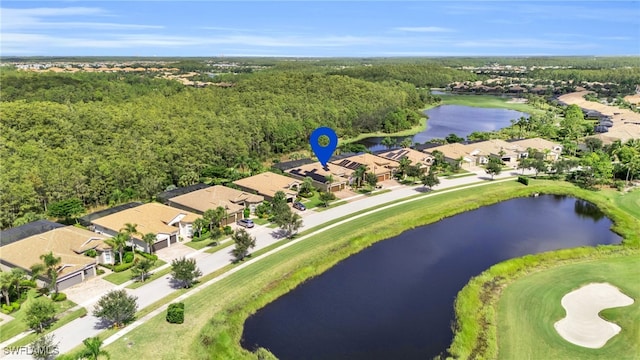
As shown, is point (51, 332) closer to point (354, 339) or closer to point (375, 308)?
point (354, 339)

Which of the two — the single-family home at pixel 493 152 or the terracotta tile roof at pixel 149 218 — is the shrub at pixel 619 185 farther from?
the terracotta tile roof at pixel 149 218

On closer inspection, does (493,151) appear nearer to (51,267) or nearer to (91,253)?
(91,253)

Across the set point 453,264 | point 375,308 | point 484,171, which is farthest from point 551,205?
point 375,308

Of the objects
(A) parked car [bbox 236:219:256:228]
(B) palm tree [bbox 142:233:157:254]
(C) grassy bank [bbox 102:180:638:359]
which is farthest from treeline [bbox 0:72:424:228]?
(C) grassy bank [bbox 102:180:638:359]

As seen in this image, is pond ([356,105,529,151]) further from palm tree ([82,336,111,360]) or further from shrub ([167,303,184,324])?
palm tree ([82,336,111,360])

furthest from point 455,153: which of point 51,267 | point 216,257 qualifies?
point 51,267

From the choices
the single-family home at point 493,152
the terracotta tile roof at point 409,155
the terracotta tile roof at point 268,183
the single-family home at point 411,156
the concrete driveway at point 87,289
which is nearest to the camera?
the concrete driveway at point 87,289

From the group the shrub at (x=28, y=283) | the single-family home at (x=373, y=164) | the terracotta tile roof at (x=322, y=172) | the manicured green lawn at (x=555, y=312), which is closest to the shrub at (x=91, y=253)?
the shrub at (x=28, y=283)
